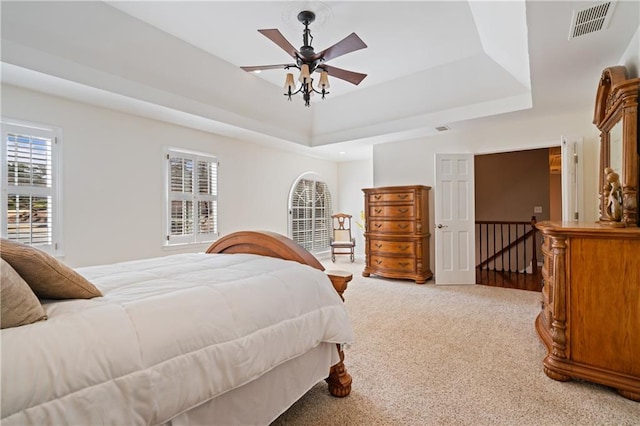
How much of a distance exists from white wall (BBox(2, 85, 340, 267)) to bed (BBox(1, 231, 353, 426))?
2237mm

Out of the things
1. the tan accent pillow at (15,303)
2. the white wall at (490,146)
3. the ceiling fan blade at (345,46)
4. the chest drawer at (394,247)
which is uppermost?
the ceiling fan blade at (345,46)

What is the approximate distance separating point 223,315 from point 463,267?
14.2 ft

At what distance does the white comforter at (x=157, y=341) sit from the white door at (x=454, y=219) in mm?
3504

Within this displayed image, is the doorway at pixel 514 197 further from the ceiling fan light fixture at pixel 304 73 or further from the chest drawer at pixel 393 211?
the ceiling fan light fixture at pixel 304 73

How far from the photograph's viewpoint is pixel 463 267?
4.66 m

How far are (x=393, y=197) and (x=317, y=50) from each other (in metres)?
2.51

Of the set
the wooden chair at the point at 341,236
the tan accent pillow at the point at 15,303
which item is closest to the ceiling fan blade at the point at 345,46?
the tan accent pillow at the point at 15,303

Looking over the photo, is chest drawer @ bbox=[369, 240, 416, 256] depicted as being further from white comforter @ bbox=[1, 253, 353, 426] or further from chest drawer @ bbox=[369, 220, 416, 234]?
white comforter @ bbox=[1, 253, 353, 426]

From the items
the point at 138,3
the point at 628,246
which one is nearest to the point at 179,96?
the point at 138,3

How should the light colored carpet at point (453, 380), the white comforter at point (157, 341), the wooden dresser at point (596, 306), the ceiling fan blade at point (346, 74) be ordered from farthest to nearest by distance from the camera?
the ceiling fan blade at point (346, 74) → the wooden dresser at point (596, 306) → the light colored carpet at point (453, 380) → the white comforter at point (157, 341)

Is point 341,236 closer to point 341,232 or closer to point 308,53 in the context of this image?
point 341,232

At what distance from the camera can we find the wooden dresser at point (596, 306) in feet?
5.93

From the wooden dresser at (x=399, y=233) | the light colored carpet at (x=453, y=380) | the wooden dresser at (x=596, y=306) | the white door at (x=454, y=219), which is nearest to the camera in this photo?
the light colored carpet at (x=453, y=380)

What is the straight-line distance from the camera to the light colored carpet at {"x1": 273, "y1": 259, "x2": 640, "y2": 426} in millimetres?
1658
